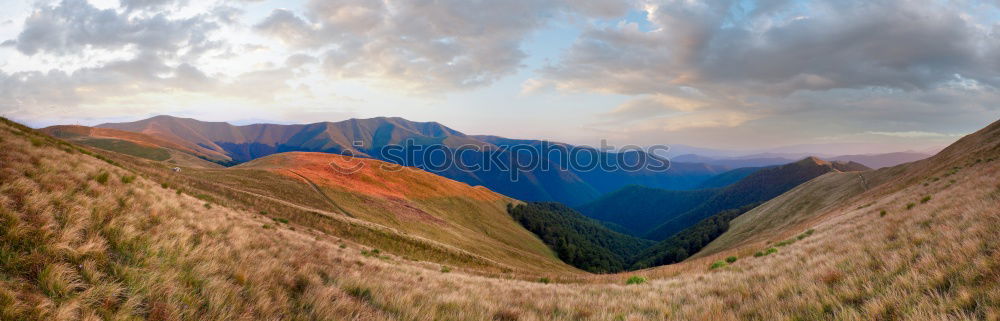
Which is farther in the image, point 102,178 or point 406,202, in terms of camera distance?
point 406,202

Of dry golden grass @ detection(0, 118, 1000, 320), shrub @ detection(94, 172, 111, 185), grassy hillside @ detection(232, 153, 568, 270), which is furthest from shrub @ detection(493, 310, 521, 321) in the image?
grassy hillside @ detection(232, 153, 568, 270)

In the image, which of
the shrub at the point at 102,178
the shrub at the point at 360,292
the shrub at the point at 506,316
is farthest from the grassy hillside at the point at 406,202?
the shrub at the point at 506,316

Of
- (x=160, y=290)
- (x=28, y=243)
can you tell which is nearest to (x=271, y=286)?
(x=160, y=290)

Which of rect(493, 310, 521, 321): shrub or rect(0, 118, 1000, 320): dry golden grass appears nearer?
rect(0, 118, 1000, 320): dry golden grass

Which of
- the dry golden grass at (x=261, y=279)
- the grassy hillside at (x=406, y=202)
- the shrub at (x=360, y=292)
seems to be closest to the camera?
the dry golden grass at (x=261, y=279)

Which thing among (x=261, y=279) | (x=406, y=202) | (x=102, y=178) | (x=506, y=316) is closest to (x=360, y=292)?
(x=261, y=279)

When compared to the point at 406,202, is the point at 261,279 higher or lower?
higher

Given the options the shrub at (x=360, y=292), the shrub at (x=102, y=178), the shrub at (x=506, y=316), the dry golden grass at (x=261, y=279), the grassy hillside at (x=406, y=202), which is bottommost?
the grassy hillside at (x=406, y=202)

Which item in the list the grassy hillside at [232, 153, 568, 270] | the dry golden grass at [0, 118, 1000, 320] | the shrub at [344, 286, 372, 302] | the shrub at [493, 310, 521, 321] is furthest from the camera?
the grassy hillside at [232, 153, 568, 270]

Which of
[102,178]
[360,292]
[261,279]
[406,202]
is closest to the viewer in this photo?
[261,279]

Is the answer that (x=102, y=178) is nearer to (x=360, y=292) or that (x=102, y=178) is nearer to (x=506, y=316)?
(x=360, y=292)

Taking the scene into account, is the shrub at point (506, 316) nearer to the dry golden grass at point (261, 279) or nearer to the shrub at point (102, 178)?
the dry golden grass at point (261, 279)

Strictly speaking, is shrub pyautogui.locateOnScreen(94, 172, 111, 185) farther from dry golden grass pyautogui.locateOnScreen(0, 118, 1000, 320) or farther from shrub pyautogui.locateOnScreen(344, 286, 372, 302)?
shrub pyautogui.locateOnScreen(344, 286, 372, 302)

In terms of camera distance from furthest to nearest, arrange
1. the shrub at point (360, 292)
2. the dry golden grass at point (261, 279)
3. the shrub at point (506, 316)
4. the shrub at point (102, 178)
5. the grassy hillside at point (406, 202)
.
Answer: the grassy hillside at point (406, 202)
the shrub at point (102, 178)
the shrub at point (360, 292)
the shrub at point (506, 316)
the dry golden grass at point (261, 279)
